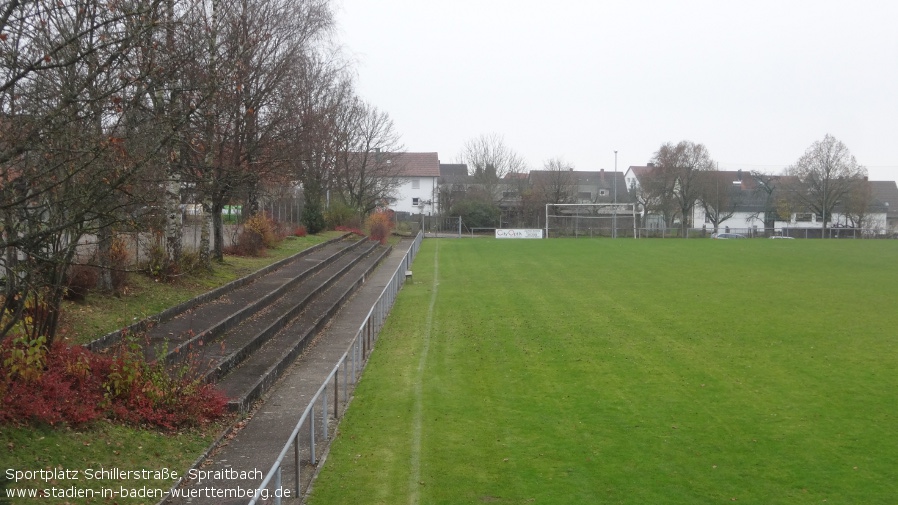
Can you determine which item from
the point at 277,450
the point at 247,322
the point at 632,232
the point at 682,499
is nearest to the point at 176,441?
the point at 277,450

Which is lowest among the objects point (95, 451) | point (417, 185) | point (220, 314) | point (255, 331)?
point (95, 451)

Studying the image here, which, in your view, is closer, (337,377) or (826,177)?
(337,377)

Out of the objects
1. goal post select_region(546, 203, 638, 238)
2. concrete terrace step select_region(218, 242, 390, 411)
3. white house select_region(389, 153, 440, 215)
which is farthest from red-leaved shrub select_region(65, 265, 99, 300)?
white house select_region(389, 153, 440, 215)

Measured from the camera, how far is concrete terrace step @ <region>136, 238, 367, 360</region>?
12.9 meters

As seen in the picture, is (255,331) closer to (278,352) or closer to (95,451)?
(278,352)

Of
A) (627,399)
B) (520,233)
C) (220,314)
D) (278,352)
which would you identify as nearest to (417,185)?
(520,233)

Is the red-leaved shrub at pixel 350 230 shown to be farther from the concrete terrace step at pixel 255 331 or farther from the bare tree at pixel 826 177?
the bare tree at pixel 826 177

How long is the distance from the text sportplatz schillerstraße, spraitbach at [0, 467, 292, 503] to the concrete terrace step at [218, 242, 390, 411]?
2.50 meters

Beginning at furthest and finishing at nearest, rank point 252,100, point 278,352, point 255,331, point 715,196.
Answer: point 715,196 < point 252,100 < point 255,331 < point 278,352

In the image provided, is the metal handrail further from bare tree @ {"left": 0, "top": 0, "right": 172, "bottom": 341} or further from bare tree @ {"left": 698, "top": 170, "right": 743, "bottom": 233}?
bare tree @ {"left": 698, "top": 170, "right": 743, "bottom": 233}

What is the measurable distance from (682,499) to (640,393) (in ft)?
16.6

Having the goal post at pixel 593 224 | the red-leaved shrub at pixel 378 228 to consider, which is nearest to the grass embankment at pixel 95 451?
the red-leaved shrub at pixel 378 228

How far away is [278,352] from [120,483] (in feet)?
23.6

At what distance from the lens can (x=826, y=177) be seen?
75562 millimetres
